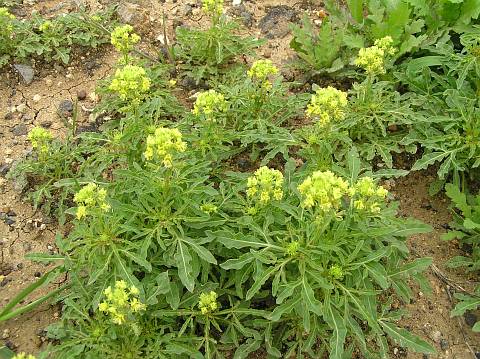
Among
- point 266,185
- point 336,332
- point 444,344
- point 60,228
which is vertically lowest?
point 444,344

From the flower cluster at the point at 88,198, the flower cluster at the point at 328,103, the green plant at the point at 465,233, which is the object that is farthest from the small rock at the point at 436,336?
the flower cluster at the point at 88,198

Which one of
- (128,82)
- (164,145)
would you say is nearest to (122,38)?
(128,82)

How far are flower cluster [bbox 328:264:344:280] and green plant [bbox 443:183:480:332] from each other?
1.16 metres

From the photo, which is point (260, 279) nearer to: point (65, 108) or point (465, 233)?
point (465, 233)

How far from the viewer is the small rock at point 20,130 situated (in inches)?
192

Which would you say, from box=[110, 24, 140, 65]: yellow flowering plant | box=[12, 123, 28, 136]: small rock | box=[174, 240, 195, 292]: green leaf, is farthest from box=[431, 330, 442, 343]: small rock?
box=[12, 123, 28, 136]: small rock

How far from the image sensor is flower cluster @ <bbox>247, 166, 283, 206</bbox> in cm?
331

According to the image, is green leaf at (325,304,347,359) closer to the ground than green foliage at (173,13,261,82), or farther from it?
closer to the ground

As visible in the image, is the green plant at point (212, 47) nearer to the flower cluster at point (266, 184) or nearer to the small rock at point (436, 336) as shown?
the flower cluster at point (266, 184)

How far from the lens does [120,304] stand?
117 inches

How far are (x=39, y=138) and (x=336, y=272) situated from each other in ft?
8.23

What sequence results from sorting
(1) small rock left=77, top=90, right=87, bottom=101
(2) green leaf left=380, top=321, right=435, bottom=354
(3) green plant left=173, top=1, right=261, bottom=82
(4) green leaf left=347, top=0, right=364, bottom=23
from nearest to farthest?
(2) green leaf left=380, top=321, right=435, bottom=354, (3) green plant left=173, top=1, right=261, bottom=82, (1) small rock left=77, top=90, right=87, bottom=101, (4) green leaf left=347, top=0, right=364, bottom=23

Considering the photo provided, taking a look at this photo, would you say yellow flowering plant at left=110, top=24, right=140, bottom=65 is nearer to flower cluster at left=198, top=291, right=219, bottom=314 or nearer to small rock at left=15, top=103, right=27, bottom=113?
small rock at left=15, top=103, right=27, bottom=113

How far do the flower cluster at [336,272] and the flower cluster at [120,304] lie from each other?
1.11 meters
